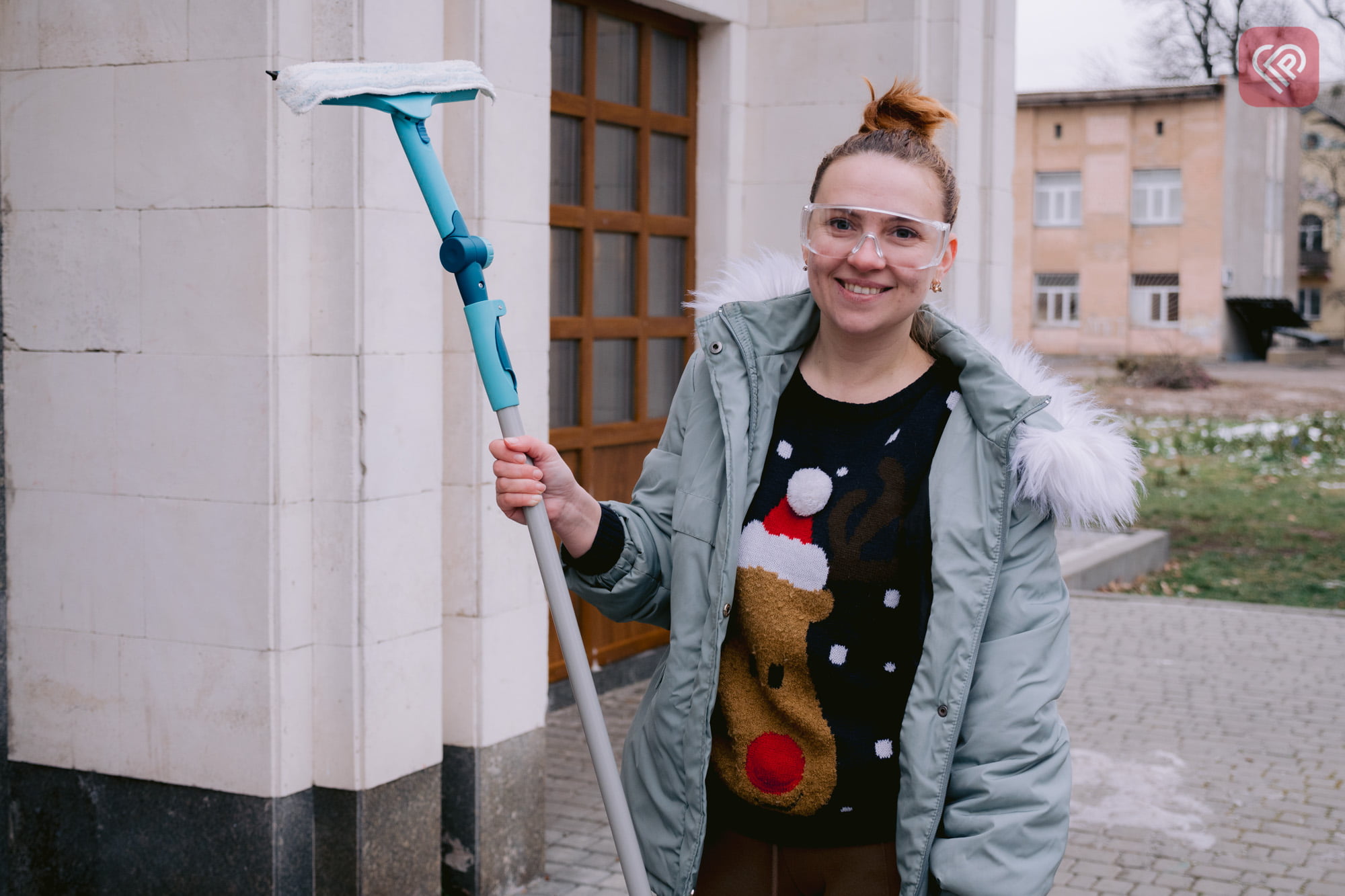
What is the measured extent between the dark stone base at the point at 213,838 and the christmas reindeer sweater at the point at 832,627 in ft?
7.58

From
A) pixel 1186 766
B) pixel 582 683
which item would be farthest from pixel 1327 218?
pixel 582 683

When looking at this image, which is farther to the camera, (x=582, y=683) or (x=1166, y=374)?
(x=1166, y=374)

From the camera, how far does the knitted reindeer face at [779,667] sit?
2510 millimetres

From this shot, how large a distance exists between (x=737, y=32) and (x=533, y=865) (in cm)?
437

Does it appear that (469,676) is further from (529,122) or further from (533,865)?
(529,122)

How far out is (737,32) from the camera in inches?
302

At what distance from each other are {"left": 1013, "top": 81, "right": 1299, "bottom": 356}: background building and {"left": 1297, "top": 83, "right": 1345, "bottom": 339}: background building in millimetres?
15268

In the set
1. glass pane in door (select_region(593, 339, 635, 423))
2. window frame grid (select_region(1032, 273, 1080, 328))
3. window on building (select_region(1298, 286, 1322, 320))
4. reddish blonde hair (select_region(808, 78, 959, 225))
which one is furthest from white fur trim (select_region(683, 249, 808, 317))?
window on building (select_region(1298, 286, 1322, 320))

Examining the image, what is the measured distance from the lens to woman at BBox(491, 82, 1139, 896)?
7.87ft

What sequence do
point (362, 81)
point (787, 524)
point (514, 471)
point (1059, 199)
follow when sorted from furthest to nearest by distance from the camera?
point (1059, 199)
point (787, 524)
point (514, 471)
point (362, 81)

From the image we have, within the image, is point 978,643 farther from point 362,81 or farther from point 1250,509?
point 1250,509

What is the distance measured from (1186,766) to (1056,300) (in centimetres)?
4599

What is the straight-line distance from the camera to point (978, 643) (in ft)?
7.82

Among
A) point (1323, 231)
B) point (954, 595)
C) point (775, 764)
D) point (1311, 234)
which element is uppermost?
point (1323, 231)
